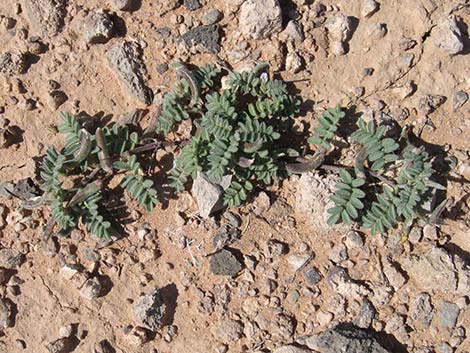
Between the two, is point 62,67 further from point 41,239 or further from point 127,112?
point 41,239

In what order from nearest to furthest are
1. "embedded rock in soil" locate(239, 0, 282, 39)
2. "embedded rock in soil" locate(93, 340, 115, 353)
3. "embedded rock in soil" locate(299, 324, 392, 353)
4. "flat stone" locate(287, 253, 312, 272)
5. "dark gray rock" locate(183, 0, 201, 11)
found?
"embedded rock in soil" locate(299, 324, 392, 353), "embedded rock in soil" locate(93, 340, 115, 353), "flat stone" locate(287, 253, 312, 272), "embedded rock in soil" locate(239, 0, 282, 39), "dark gray rock" locate(183, 0, 201, 11)

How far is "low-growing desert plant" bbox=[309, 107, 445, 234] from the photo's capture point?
3621 millimetres

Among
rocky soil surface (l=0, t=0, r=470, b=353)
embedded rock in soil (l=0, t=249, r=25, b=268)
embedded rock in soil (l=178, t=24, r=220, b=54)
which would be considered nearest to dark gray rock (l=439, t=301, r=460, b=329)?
rocky soil surface (l=0, t=0, r=470, b=353)

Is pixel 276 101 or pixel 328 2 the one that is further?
pixel 328 2

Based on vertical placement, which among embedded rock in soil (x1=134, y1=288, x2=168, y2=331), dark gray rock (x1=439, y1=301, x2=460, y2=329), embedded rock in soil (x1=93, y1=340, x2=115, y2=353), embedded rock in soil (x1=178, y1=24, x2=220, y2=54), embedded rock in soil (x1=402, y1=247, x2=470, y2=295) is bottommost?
dark gray rock (x1=439, y1=301, x2=460, y2=329)

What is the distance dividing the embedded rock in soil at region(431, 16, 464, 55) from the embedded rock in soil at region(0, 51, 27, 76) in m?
2.56

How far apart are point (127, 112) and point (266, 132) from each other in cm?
90

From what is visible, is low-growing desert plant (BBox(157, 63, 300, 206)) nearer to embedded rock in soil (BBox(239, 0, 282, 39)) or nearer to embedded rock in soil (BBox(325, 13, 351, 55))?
embedded rock in soil (BBox(239, 0, 282, 39))

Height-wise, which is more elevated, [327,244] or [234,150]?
[234,150]

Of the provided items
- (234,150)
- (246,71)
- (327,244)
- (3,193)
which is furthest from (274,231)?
(3,193)

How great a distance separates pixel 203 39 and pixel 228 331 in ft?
5.85

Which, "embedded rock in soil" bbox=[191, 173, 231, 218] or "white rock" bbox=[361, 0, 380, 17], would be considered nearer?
"embedded rock in soil" bbox=[191, 173, 231, 218]

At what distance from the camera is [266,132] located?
367 centimetres

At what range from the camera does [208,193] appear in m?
3.72
